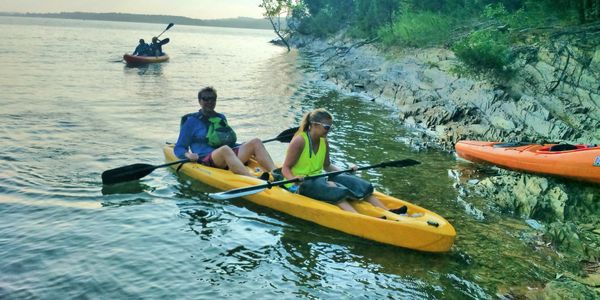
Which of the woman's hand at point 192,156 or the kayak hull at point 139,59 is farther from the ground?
the kayak hull at point 139,59

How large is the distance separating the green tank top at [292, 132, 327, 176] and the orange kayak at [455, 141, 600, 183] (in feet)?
15.1

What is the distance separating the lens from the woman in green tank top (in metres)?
6.96

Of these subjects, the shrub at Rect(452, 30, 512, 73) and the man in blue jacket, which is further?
the shrub at Rect(452, 30, 512, 73)

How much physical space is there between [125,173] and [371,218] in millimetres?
4604

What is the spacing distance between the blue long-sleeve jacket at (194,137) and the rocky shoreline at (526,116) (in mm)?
4781

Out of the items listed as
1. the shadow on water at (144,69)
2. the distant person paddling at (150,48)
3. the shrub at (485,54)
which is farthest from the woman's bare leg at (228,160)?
the distant person paddling at (150,48)

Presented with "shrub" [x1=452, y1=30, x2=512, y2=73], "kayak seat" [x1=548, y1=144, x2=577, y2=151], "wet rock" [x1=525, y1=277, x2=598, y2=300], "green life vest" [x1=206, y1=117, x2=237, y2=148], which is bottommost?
"wet rock" [x1=525, y1=277, x2=598, y2=300]

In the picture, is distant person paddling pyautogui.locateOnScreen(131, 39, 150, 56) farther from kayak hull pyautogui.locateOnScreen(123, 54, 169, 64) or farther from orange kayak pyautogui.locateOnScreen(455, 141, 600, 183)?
orange kayak pyautogui.locateOnScreen(455, 141, 600, 183)

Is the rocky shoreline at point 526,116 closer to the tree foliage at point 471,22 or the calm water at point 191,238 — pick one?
the calm water at point 191,238

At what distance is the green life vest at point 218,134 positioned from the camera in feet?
29.2

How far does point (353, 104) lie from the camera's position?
1972 centimetres

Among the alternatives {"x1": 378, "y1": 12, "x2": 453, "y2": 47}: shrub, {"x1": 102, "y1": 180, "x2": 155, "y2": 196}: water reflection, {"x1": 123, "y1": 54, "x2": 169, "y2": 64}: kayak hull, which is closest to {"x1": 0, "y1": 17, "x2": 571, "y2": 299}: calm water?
{"x1": 102, "y1": 180, "x2": 155, "y2": 196}: water reflection

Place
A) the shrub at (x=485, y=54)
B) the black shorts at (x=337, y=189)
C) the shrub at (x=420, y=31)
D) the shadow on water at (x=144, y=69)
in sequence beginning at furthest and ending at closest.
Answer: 1. the shadow on water at (x=144, y=69)
2. the shrub at (x=420, y=31)
3. the shrub at (x=485, y=54)
4. the black shorts at (x=337, y=189)

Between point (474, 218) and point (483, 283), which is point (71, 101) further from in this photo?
point (483, 283)
